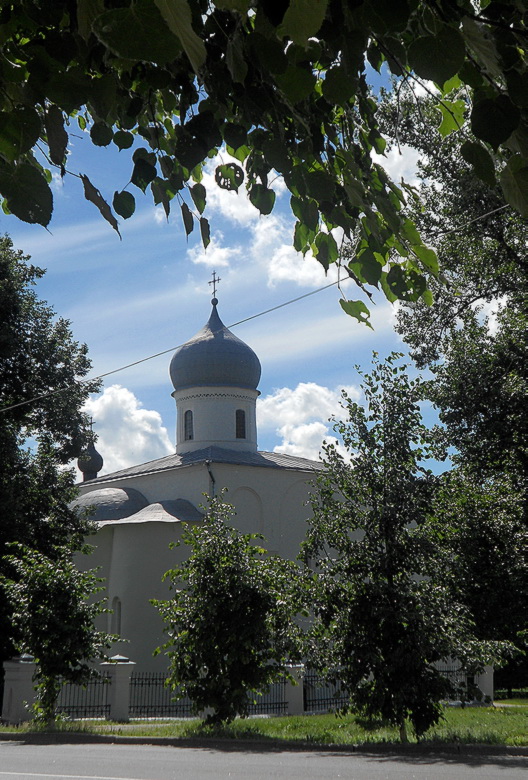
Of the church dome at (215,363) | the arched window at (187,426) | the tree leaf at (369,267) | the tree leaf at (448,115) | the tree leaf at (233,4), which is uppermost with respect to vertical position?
the church dome at (215,363)

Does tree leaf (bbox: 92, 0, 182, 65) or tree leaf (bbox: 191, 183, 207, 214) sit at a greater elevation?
tree leaf (bbox: 191, 183, 207, 214)

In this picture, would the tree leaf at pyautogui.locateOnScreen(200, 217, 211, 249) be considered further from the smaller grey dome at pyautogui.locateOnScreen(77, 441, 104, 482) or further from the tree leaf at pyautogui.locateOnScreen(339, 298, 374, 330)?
the smaller grey dome at pyautogui.locateOnScreen(77, 441, 104, 482)

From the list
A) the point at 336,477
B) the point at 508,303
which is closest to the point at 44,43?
the point at 336,477

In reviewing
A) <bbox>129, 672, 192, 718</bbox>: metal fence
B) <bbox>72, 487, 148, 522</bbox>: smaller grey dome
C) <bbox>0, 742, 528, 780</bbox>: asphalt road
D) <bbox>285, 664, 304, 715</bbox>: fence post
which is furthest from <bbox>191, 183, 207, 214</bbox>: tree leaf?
<bbox>72, 487, 148, 522</bbox>: smaller grey dome

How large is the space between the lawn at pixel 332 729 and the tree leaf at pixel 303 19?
1173 centimetres

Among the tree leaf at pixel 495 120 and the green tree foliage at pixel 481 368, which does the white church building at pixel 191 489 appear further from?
the tree leaf at pixel 495 120

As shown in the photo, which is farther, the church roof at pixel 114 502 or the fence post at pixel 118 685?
the church roof at pixel 114 502

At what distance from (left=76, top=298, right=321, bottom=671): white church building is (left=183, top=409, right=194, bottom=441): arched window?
4cm

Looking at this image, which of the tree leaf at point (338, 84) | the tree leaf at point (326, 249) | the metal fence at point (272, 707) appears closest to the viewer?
the tree leaf at point (338, 84)

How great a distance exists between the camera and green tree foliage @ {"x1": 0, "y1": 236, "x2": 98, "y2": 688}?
785 inches

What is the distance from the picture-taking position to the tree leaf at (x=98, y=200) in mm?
3133

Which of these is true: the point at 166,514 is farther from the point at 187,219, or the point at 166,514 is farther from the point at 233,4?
the point at 233,4

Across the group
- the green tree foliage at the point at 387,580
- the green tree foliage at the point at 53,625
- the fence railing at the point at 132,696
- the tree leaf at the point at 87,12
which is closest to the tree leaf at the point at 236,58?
the tree leaf at the point at 87,12

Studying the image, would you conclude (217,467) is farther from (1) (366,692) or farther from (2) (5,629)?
(1) (366,692)
